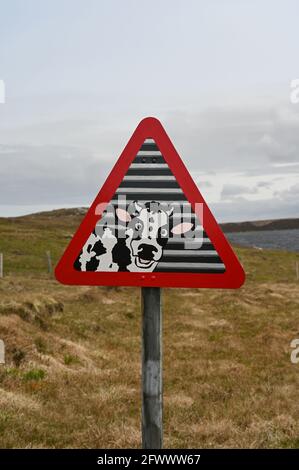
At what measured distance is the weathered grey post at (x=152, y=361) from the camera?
3859 mm

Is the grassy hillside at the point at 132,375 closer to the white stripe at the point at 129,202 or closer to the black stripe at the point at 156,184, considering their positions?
the white stripe at the point at 129,202

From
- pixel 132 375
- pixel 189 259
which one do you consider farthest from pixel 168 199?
pixel 132 375

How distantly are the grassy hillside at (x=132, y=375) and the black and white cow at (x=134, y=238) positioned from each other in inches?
111

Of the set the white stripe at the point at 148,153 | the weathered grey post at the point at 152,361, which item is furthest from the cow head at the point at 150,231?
the white stripe at the point at 148,153

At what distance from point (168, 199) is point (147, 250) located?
1.29 ft

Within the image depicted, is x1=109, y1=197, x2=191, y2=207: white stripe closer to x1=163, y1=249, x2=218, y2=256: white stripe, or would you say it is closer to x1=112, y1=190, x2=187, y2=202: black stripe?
x1=112, y1=190, x2=187, y2=202: black stripe

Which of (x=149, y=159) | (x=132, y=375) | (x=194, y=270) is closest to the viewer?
(x=194, y=270)

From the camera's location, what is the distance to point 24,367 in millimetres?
8828

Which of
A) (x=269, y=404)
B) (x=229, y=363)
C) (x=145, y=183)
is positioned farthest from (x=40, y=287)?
→ (x=145, y=183)

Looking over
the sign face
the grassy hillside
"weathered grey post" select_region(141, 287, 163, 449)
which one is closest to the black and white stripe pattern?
the sign face

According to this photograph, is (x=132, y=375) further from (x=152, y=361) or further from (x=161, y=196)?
(x=161, y=196)

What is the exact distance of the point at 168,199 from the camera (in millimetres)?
3785

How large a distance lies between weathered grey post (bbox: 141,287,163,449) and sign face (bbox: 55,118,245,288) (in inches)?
6.8
